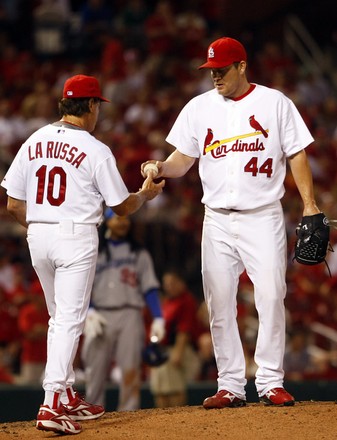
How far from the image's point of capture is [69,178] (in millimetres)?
6000

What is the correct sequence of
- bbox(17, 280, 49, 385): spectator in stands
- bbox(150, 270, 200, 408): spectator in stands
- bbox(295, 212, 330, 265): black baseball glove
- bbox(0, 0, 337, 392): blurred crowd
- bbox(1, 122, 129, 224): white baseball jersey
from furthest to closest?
bbox(0, 0, 337, 392): blurred crowd
bbox(17, 280, 49, 385): spectator in stands
bbox(150, 270, 200, 408): spectator in stands
bbox(295, 212, 330, 265): black baseball glove
bbox(1, 122, 129, 224): white baseball jersey

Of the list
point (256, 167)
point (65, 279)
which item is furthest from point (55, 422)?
point (256, 167)

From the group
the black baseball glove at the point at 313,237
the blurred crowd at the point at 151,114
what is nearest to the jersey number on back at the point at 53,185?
the black baseball glove at the point at 313,237

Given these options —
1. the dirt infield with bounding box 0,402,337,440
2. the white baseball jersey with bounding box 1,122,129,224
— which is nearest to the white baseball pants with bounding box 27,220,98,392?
the white baseball jersey with bounding box 1,122,129,224

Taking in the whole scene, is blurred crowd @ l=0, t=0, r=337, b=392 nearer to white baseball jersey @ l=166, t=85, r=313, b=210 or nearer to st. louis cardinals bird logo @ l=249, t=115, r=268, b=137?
white baseball jersey @ l=166, t=85, r=313, b=210

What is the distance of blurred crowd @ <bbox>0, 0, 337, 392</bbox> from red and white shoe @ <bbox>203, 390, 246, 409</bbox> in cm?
387

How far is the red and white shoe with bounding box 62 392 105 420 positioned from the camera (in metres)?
6.22

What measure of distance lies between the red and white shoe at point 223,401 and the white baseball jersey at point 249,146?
114 cm

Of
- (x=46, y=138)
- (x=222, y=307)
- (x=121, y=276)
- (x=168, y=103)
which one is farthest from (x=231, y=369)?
(x=168, y=103)

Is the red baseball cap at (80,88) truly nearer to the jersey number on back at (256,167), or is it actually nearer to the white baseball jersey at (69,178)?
the white baseball jersey at (69,178)

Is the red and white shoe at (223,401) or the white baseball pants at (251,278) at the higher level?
the white baseball pants at (251,278)

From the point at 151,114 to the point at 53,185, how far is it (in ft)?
29.9

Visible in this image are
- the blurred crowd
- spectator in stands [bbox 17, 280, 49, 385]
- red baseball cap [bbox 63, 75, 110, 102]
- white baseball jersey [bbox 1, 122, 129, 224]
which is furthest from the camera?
the blurred crowd

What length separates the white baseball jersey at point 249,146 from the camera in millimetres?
6395
